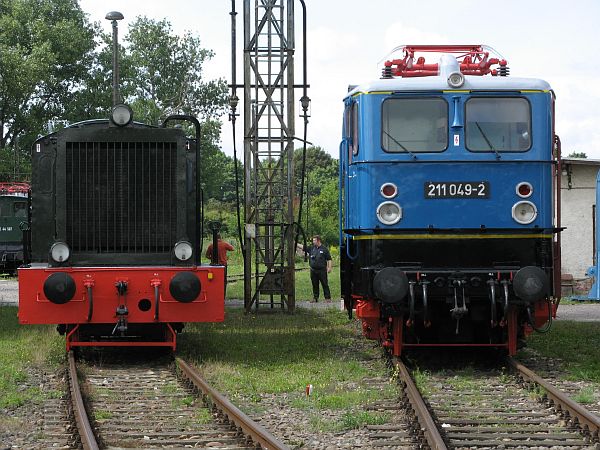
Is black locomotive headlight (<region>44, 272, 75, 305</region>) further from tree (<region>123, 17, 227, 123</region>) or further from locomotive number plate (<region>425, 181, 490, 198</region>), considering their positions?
tree (<region>123, 17, 227, 123</region>)

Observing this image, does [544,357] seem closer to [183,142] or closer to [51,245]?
[183,142]

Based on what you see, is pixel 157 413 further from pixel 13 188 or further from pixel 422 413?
pixel 13 188

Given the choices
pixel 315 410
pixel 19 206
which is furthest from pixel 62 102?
pixel 315 410

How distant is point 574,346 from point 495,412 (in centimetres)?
465

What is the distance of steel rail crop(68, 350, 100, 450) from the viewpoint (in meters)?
6.70

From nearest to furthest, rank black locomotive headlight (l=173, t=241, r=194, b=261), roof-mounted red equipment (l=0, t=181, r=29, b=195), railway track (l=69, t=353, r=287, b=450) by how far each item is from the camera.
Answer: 1. railway track (l=69, t=353, r=287, b=450)
2. black locomotive headlight (l=173, t=241, r=194, b=261)
3. roof-mounted red equipment (l=0, t=181, r=29, b=195)

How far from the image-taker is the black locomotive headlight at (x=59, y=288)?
33.2 ft

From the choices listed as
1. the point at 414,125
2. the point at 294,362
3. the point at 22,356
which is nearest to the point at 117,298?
the point at 22,356

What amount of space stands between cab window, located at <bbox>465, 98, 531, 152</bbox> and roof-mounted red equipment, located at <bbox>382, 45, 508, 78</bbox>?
4.95 feet

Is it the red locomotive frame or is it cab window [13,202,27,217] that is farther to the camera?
cab window [13,202,27,217]

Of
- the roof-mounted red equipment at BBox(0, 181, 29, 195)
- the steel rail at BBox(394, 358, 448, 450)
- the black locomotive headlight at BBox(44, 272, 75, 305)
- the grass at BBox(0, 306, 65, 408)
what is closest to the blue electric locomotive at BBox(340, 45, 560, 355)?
the steel rail at BBox(394, 358, 448, 450)

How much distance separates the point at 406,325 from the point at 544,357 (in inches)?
83.8

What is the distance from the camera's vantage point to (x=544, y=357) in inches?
450

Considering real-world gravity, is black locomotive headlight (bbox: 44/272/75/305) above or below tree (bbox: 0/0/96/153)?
below
